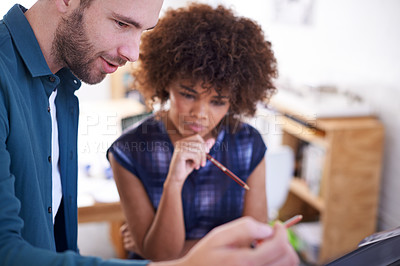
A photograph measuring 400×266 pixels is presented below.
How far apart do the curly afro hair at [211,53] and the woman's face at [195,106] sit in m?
0.02

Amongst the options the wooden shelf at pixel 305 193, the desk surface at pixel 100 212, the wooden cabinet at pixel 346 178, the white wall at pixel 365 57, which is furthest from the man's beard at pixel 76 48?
the wooden shelf at pixel 305 193

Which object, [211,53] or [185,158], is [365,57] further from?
[185,158]

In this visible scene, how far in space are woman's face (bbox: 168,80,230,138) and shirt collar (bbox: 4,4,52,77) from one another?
0.44m

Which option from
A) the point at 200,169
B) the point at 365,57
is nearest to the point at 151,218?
the point at 200,169

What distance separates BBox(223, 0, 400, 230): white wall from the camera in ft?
7.18

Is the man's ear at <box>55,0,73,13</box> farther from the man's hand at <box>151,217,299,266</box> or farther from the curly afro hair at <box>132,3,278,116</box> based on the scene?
the man's hand at <box>151,217,299,266</box>

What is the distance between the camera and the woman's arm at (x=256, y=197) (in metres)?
1.25

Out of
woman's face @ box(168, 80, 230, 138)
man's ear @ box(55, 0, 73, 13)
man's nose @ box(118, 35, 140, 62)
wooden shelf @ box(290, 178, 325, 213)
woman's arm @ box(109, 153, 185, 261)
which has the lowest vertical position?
wooden shelf @ box(290, 178, 325, 213)

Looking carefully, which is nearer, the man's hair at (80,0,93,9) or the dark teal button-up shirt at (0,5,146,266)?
the dark teal button-up shirt at (0,5,146,266)

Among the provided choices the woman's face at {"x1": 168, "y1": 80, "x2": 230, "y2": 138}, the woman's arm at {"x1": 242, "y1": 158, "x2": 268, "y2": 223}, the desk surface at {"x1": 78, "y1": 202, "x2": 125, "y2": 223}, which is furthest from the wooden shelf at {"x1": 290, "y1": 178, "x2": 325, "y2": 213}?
the woman's face at {"x1": 168, "y1": 80, "x2": 230, "y2": 138}

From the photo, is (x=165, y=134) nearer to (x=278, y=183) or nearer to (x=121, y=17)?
(x=121, y=17)

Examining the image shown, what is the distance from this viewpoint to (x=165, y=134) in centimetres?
124

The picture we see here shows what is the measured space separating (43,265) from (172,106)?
0.77 m

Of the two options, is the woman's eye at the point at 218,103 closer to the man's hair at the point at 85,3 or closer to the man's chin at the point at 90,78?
the man's chin at the point at 90,78
